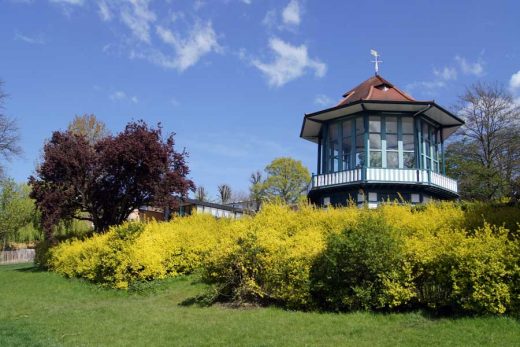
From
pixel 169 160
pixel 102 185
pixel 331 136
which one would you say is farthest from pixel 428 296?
pixel 331 136

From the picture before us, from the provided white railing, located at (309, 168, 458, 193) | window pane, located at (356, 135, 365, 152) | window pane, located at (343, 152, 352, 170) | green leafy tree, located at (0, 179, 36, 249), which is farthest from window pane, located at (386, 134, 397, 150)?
green leafy tree, located at (0, 179, 36, 249)

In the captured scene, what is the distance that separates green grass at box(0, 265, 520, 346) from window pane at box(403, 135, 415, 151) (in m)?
13.9

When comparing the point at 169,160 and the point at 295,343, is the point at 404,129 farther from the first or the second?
the point at 295,343

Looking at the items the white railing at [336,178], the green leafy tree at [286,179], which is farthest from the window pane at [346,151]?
the green leafy tree at [286,179]

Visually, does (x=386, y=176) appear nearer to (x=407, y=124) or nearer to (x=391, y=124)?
(x=391, y=124)

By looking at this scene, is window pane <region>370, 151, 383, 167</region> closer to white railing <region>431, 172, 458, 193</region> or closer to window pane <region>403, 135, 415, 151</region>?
window pane <region>403, 135, 415, 151</region>

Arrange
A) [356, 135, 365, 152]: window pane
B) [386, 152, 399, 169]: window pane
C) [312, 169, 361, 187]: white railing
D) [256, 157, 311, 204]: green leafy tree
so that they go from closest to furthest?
[312, 169, 361, 187]: white railing
[386, 152, 399, 169]: window pane
[356, 135, 365, 152]: window pane
[256, 157, 311, 204]: green leafy tree

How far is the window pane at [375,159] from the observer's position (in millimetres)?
22141

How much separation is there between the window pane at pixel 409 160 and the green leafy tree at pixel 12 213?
27.9m

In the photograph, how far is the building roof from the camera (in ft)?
71.6

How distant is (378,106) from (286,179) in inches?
1314

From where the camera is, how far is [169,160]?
19.9 meters

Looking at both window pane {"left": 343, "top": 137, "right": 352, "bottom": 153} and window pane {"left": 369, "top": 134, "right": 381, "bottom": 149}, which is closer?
window pane {"left": 369, "top": 134, "right": 381, "bottom": 149}

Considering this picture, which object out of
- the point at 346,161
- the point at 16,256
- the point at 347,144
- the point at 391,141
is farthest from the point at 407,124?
the point at 16,256
